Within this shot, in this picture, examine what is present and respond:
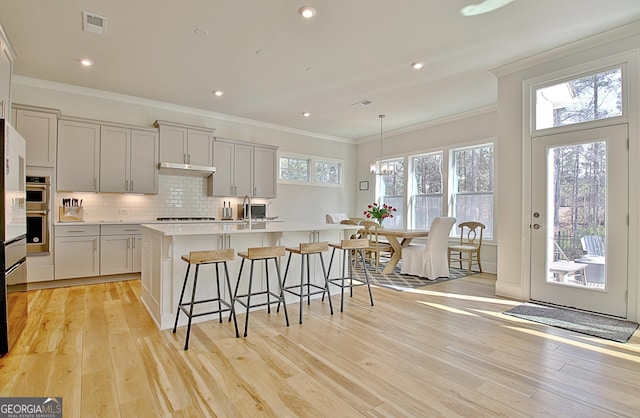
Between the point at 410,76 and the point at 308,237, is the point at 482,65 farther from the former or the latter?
the point at 308,237

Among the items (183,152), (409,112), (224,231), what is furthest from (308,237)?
(409,112)

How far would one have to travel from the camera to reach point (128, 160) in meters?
5.12

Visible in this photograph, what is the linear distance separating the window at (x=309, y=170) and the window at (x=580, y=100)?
4.72 meters

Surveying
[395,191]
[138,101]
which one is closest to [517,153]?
[395,191]

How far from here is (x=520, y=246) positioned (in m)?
4.05

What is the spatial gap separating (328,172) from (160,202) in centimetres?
393

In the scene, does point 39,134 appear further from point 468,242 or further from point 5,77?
point 468,242

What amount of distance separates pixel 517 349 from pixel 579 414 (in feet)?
2.77

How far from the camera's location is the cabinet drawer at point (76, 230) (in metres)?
4.43

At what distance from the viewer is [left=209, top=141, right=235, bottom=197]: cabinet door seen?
6.02m

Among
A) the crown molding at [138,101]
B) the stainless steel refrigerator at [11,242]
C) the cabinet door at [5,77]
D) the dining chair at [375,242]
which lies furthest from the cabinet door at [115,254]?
the dining chair at [375,242]

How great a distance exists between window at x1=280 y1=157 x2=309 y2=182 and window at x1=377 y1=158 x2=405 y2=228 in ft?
5.85

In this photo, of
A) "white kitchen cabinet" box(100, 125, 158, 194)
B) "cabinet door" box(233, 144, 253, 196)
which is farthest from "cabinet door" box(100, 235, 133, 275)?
"cabinet door" box(233, 144, 253, 196)

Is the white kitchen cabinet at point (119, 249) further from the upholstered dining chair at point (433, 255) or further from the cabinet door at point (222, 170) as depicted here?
the upholstered dining chair at point (433, 255)
